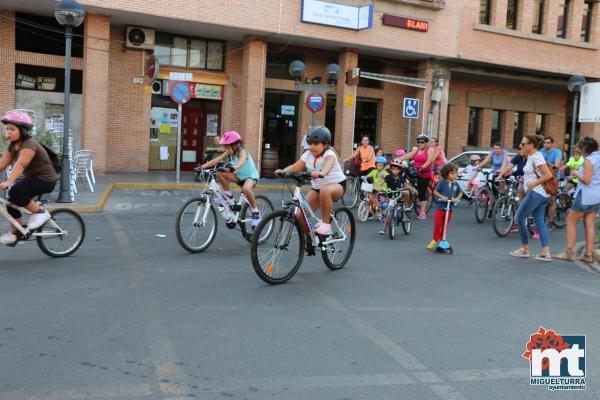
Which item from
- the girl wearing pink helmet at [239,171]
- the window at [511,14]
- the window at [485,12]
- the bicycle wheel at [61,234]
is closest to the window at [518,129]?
the window at [511,14]

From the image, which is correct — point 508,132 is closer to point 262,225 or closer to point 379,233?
Answer: point 379,233

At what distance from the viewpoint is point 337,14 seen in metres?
22.9

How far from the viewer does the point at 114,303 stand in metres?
5.94

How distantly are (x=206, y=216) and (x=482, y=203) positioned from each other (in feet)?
24.0

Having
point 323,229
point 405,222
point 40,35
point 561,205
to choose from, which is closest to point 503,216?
point 405,222

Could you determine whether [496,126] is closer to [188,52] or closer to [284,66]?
[284,66]

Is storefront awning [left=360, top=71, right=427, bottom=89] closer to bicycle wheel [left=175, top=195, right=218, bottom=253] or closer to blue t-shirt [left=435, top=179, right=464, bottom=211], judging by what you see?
blue t-shirt [left=435, top=179, right=464, bottom=211]

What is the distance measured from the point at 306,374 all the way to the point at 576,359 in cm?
204

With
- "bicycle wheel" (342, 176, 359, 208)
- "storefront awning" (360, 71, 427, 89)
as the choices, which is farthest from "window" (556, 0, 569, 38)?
"bicycle wheel" (342, 176, 359, 208)

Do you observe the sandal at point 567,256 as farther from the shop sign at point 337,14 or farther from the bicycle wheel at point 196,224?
the shop sign at point 337,14

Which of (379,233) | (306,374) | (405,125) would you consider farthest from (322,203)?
(405,125)

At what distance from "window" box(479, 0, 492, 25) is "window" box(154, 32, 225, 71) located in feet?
36.3

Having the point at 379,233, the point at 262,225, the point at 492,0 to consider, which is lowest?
the point at 379,233

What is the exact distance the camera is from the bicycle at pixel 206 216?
8.70m
